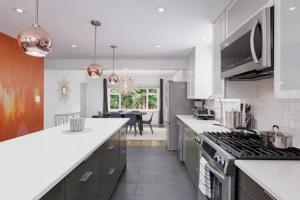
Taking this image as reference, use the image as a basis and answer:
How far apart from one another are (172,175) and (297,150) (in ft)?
7.27

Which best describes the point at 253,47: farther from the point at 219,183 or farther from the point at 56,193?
the point at 56,193

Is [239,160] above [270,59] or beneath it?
beneath

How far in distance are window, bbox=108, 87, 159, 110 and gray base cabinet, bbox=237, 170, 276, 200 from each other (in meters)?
8.92

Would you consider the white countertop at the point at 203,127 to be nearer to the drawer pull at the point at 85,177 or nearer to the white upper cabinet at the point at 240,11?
the white upper cabinet at the point at 240,11

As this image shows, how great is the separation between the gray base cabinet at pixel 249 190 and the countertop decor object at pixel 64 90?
6.65m

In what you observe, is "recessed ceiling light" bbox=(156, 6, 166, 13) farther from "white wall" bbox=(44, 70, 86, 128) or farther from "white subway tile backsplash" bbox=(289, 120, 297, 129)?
"white wall" bbox=(44, 70, 86, 128)

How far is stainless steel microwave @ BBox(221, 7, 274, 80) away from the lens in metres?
1.31

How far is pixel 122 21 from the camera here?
2938 mm

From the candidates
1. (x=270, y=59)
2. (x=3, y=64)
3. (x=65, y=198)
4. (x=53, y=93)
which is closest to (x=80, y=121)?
(x=65, y=198)

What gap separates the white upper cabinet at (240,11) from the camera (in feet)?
5.47

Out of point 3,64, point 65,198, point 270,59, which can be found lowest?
point 65,198

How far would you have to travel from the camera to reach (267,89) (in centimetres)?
208

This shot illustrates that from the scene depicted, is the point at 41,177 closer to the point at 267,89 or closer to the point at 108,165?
the point at 108,165

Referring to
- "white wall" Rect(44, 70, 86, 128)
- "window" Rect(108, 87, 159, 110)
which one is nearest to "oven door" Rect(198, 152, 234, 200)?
"white wall" Rect(44, 70, 86, 128)
